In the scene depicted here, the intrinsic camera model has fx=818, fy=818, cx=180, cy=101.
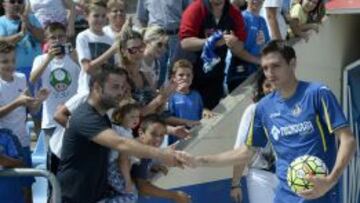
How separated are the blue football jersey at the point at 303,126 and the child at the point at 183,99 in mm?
1780

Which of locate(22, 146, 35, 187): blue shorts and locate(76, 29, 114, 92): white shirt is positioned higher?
locate(76, 29, 114, 92): white shirt

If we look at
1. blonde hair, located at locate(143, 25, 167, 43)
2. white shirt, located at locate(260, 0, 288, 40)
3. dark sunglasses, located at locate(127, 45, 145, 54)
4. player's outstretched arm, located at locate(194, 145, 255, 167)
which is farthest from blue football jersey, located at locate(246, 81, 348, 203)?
white shirt, located at locate(260, 0, 288, 40)

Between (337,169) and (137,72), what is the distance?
2502 mm

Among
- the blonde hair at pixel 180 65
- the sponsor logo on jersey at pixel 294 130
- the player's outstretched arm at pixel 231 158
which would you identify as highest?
the sponsor logo on jersey at pixel 294 130

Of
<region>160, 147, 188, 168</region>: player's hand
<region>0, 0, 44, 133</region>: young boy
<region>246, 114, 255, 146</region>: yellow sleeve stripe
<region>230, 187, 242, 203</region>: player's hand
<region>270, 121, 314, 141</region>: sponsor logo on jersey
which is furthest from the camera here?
<region>0, 0, 44, 133</region>: young boy

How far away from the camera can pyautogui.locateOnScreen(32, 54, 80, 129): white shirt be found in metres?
7.32

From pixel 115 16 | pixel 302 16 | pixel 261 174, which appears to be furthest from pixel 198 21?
pixel 302 16

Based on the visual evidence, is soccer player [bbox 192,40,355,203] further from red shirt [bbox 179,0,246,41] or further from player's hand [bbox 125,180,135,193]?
red shirt [bbox 179,0,246,41]

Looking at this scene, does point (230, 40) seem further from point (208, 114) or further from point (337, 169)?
point (337, 169)

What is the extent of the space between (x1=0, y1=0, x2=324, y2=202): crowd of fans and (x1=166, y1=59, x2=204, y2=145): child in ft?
0.03

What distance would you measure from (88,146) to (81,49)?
171 centimetres

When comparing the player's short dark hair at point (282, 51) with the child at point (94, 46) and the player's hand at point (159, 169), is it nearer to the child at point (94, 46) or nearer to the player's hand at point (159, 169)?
the player's hand at point (159, 169)

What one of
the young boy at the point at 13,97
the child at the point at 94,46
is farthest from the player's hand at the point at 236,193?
the young boy at the point at 13,97

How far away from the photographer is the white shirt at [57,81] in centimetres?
732
